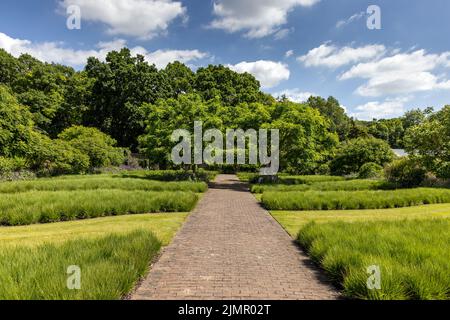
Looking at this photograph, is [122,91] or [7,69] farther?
[7,69]

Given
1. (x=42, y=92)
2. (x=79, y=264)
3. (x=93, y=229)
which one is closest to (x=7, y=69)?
(x=42, y=92)

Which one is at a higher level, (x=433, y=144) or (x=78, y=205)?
(x=433, y=144)

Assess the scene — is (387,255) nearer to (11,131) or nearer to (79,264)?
(79,264)

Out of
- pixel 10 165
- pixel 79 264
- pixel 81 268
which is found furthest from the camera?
pixel 10 165

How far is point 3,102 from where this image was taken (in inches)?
534

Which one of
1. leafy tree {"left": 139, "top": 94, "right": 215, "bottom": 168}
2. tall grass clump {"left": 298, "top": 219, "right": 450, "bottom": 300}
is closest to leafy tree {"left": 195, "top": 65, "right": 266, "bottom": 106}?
leafy tree {"left": 139, "top": 94, "right": 215, "bottom": 168}

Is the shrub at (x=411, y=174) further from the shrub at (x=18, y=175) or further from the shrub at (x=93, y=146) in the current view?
the shrub at (x=18, y=175)

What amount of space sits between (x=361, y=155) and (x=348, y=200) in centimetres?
2056

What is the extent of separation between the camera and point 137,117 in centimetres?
4497

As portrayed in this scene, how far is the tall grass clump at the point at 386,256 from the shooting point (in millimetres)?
4918

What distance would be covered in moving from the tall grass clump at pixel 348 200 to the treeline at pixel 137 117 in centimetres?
864

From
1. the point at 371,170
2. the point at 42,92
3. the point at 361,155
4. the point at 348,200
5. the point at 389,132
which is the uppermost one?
the point at 42,92
